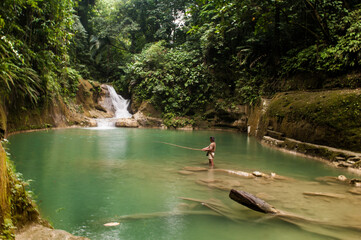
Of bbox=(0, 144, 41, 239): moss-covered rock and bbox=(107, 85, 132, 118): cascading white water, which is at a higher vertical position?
bbox=(107, 85, 132, 118): cascading white water

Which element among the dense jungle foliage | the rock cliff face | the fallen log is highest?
the dense jungle foliage

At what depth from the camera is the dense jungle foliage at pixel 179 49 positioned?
10644mm

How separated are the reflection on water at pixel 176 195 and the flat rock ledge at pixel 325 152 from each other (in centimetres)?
53

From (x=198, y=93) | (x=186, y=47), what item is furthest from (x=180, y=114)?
(x=186, y=47)

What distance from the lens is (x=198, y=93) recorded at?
22906 mm

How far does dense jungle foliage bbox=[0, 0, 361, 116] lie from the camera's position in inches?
419

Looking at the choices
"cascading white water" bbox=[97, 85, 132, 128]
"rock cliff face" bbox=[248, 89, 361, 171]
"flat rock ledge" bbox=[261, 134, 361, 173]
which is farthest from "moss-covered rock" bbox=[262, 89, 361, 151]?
"cascading white water" bbox=[97, 85, 132, 128]

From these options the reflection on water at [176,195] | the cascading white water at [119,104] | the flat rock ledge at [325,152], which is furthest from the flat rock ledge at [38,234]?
the cascading white water at [119,104]

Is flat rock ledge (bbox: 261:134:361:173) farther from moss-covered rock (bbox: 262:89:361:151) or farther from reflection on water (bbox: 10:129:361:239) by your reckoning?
reflection on water (bbox: 10:129:361:239)

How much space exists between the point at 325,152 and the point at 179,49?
2045 centimetres

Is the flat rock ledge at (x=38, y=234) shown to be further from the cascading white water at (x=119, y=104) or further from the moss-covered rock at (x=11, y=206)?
the cascading white water at (x=119, y=104)

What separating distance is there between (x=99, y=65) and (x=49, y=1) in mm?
19561

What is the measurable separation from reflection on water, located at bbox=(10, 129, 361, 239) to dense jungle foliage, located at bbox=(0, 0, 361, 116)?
3.80 m

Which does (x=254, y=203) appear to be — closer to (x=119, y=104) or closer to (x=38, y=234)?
(x=38, y=234)
